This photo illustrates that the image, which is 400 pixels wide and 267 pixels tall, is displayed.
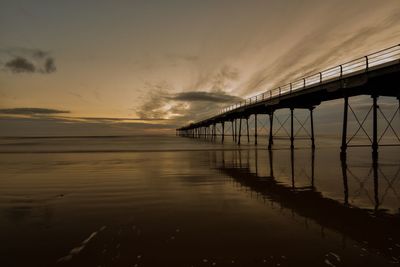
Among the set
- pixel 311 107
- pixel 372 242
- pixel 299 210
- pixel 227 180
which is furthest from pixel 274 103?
pixel 372 242

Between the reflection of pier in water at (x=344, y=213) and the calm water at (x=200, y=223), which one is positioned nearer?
the calm water at (x=200, y=223)

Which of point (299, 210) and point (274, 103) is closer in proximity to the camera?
point (299, 210)

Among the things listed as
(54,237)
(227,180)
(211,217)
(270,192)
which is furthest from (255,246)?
(227,180)

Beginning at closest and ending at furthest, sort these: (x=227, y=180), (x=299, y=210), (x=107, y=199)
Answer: (x=299, y=210) < (x=107, y=199) < (x=227, y=180)

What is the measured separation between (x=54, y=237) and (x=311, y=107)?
29.8 meters

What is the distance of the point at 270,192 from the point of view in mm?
9211

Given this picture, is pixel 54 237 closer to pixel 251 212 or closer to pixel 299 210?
pixel 251 212

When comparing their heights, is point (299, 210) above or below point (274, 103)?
below

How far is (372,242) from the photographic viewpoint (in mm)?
4879

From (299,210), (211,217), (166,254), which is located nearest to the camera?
(166,254)

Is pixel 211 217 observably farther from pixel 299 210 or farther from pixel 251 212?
pixel 299 210

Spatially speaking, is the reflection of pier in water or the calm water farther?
the reflection of pier in water

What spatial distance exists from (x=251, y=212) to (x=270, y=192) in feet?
8.49

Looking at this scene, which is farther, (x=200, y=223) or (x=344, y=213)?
(x=344, y=213)
